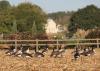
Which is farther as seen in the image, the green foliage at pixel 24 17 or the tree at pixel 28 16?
the tree at pixel 28 16

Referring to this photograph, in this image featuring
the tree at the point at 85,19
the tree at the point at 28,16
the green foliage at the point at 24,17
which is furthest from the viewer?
the tree at the point at 85,19

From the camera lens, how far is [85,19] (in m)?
87.5

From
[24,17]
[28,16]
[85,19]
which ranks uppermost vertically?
[28,16]

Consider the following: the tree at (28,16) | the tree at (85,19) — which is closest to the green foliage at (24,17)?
the tree at (28,16)

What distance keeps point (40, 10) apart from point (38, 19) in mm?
6808

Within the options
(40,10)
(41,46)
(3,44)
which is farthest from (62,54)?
(40,10)

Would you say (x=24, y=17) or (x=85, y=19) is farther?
(x=85, y=19)

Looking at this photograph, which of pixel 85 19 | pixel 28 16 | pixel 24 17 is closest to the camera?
pixel 24 17

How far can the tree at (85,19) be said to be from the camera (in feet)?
272

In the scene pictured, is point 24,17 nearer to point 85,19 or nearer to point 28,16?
point 28,16

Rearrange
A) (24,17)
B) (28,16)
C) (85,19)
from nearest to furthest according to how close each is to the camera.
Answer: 1. (24,17)
2. (28,16)
3. (85,19)

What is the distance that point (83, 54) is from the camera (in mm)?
24531

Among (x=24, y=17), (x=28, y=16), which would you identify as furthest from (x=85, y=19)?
(x=24, y=17)

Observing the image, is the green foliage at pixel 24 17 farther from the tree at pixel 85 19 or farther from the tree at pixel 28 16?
the tree at pixel 85 19
